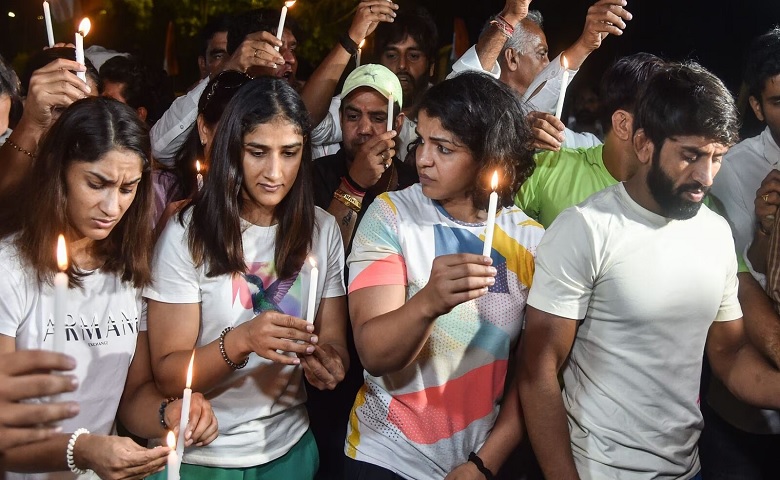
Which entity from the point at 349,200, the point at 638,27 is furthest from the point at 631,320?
the point at 638,27

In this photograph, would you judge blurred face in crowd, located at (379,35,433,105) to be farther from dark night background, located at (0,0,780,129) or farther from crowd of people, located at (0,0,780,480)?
crowd of people, located at (0,0,780,480)

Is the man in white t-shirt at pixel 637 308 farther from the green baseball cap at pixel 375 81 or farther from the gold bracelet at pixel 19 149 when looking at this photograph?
the gold bracelet at pixel 19 149

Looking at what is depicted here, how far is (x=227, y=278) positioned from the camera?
7.82ft

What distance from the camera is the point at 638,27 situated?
5.68 m

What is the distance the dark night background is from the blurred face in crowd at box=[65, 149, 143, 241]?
9.08 ft

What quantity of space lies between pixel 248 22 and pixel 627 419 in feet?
8.38

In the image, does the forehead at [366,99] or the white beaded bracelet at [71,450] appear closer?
the white beaded bracelet at [71,450]

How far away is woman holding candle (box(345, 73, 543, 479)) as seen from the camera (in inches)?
91.5

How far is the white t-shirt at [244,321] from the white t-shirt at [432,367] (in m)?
0.24

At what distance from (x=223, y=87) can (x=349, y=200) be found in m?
0.62

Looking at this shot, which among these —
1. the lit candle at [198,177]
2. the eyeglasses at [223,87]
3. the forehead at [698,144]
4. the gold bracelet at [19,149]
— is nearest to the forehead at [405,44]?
the eyeglasses at [223,87]

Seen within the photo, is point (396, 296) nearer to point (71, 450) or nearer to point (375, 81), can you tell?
point (71, 450)

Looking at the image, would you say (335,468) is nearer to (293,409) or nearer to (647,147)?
(293,409)

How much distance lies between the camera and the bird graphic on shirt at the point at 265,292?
2.42 meters
